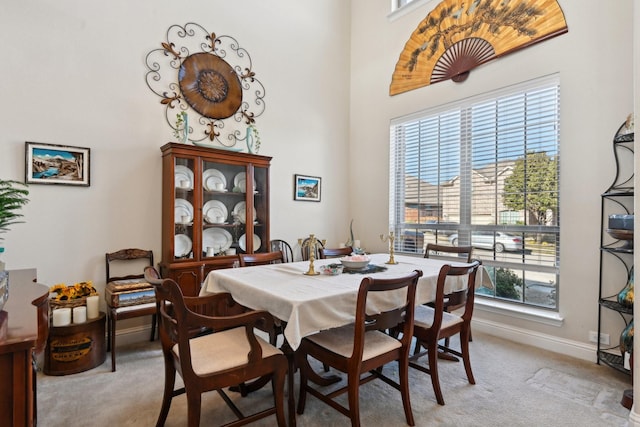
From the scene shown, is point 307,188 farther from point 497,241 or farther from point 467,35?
point 467,35

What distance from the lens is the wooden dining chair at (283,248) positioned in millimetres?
4100

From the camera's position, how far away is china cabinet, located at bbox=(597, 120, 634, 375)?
2482mm

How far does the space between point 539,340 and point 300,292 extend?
101 inches

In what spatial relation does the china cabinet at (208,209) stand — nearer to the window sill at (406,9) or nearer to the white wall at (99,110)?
the white wall at (99,110)

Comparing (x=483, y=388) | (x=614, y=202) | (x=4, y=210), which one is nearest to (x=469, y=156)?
(x=614, y=202)

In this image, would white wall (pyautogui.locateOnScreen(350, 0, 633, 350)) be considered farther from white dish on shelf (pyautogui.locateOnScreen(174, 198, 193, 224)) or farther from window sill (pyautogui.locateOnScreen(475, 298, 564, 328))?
white dish on shelf (pyautogui.locateOnScreen(174, 198, 193, 224))

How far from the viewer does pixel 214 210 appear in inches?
137

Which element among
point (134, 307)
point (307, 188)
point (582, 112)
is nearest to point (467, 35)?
point (582, 112)

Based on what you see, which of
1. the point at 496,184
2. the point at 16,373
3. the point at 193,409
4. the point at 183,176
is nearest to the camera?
the point at 16,373

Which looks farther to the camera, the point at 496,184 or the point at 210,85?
the point at 210,85

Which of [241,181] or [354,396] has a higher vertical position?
[241,181]

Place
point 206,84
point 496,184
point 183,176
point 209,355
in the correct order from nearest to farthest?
1. point 209,355
2. point 183,176
3. point 496,184
4. point 206,84

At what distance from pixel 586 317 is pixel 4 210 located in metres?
3.93

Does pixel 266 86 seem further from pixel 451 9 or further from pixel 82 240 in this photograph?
pixel 82 240
